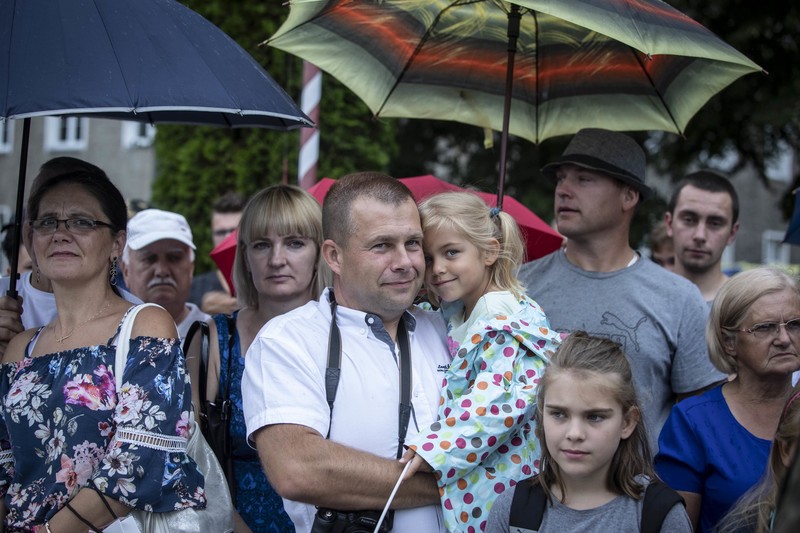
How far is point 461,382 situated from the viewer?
3.43 meters

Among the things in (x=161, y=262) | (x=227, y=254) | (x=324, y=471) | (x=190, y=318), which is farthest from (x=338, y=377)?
(x=161, y=262)

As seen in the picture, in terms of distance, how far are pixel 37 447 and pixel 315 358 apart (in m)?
0.99

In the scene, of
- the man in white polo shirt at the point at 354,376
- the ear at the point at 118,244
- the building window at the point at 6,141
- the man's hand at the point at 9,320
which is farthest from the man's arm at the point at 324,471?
the building window at the point at 6,141

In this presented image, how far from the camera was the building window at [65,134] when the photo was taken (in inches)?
896

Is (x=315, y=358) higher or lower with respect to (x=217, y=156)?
lower

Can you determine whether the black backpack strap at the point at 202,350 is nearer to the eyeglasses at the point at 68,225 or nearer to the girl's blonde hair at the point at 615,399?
the eyeglasses at the point at 68,225

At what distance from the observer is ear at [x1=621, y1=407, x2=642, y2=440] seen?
321 centimetres

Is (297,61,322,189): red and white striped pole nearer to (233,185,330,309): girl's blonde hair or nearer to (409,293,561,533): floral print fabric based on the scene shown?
(233,185,330,309): girl's blonde hair

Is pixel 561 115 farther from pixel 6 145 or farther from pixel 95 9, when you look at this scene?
pixel 6 145

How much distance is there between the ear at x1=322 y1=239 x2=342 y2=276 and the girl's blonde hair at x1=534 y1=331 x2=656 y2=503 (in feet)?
2.68

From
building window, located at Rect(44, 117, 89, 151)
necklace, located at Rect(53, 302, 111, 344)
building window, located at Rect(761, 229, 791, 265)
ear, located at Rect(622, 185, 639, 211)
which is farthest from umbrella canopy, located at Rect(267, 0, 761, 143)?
building window, located at Rect(761, 229, 791, 265)

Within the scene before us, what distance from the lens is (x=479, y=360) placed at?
3.40 m

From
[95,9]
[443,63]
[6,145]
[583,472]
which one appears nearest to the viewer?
[583,472]

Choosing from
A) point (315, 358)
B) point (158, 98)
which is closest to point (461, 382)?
point (315, 358)
